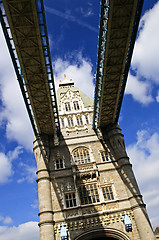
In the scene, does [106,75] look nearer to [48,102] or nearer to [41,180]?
[48,102]

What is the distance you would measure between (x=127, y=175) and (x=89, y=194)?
18.5 ft

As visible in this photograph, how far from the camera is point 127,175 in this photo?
29.2 metres

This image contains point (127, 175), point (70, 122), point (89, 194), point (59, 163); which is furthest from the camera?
point (70, 122)

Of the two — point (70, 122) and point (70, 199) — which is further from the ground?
point (70, 122)

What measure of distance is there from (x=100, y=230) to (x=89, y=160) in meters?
9.40

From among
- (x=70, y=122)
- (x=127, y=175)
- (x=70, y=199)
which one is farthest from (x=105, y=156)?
(x=70, y=122)

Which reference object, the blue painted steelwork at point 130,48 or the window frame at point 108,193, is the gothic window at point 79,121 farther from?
the window frame at point 108,193

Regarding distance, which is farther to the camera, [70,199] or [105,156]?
[105,156]

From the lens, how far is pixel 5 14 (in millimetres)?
17734

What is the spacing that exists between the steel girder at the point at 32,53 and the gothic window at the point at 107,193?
460 inches

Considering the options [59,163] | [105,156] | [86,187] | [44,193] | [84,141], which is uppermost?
[84,141]

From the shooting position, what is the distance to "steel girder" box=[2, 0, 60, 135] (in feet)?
58.5

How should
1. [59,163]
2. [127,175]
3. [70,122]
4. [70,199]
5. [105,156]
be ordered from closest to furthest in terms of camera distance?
[70,199] < [127,175] < [59,163] < [105,156] < [70,122]

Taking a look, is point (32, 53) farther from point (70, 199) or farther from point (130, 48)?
point (70, 199)
